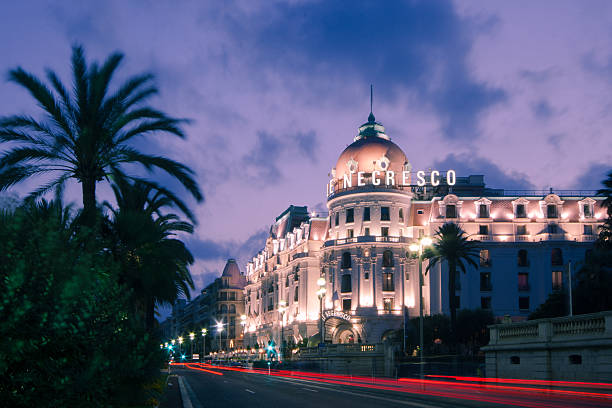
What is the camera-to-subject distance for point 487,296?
81.6 meters

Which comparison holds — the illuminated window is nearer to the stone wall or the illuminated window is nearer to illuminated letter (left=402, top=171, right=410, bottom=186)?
illuminated letter (left=402, top=171, right=410, bottom=186)

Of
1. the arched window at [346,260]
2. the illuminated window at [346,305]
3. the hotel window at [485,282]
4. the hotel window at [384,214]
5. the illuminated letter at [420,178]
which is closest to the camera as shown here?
the hotel window at [485,282]

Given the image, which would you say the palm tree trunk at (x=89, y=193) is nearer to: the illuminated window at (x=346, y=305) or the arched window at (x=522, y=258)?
the illuminated window at (x=346, y=305)

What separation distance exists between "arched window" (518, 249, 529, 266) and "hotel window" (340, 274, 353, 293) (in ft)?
73.1

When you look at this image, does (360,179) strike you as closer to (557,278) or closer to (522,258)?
(522,258)

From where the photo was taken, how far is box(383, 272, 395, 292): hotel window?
86250 mm

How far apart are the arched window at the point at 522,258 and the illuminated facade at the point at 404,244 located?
0.13m

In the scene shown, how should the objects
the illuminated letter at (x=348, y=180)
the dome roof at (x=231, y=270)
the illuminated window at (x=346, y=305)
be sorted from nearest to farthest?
the illuminated window at (x=346, y=305) → the illuminated letter at (x=348, y=180) → the dome roof at (x=231, y=270)

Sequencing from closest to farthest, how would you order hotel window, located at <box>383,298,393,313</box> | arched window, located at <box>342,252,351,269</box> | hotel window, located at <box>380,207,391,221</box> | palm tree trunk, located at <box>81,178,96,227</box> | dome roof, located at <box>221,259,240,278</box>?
1. palm tree trunk, located at <box>81,178,96,227</box>
2. hotel window, located at <box>383,298,393,313</box>
3. hotel window, located at <box>380,207,391,221</box>
4. arched window, located at <box>342,252,351,269</box>
5. dome roof, located at <box>221,259,240,278</box>

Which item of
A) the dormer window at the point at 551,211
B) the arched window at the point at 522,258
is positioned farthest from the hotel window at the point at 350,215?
the dormer window at the point at 551,211

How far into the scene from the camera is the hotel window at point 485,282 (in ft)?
268

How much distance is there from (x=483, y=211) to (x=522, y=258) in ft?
25.4

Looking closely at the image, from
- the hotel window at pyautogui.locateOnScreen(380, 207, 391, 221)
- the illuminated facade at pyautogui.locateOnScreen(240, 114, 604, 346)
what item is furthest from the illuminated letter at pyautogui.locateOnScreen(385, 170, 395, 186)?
the hotel window at pyautogui.locateOnScreen(380, 207, 391, 221)

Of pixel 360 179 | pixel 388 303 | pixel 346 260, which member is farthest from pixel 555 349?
pixel 360 179
